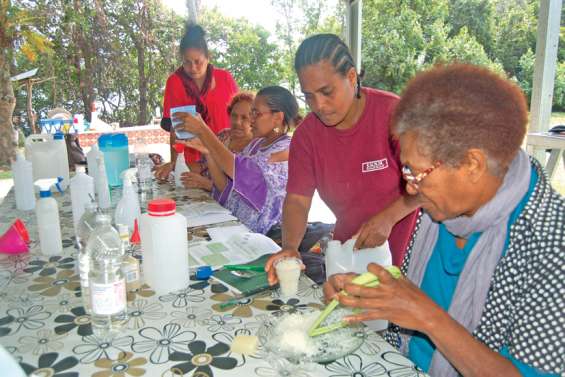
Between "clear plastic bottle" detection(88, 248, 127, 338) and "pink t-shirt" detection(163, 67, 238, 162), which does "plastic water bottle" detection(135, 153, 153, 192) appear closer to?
"pink t-shirt" detection(163, 67, 238, 162)

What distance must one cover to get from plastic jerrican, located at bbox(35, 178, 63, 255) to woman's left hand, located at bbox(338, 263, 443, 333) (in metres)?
1.26

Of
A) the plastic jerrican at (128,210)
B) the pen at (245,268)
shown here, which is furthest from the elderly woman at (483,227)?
the plastic jerrican at (128,210)

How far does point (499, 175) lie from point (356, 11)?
16.8 ft

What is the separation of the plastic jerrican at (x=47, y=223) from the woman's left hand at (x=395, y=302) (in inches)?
49.8

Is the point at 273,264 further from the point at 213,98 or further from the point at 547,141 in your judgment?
the point at 547,141

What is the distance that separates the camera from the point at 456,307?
4.06 ft

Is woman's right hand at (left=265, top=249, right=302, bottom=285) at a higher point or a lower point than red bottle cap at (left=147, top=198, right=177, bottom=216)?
lower

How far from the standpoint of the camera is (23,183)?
7.86ft

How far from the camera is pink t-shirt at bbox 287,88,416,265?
2.04 metres

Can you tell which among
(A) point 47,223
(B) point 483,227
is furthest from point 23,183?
(B) point 483,227

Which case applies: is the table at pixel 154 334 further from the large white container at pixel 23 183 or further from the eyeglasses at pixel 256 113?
the eyeglasses at pixel 256 113

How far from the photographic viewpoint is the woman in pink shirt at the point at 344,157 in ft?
6.14

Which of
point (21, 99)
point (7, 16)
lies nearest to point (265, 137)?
point (7, 16)

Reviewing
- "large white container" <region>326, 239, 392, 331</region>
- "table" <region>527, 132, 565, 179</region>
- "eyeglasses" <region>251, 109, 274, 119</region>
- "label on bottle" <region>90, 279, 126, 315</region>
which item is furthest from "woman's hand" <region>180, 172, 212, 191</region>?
"table" <region>527, 132, 565, 179</region>
